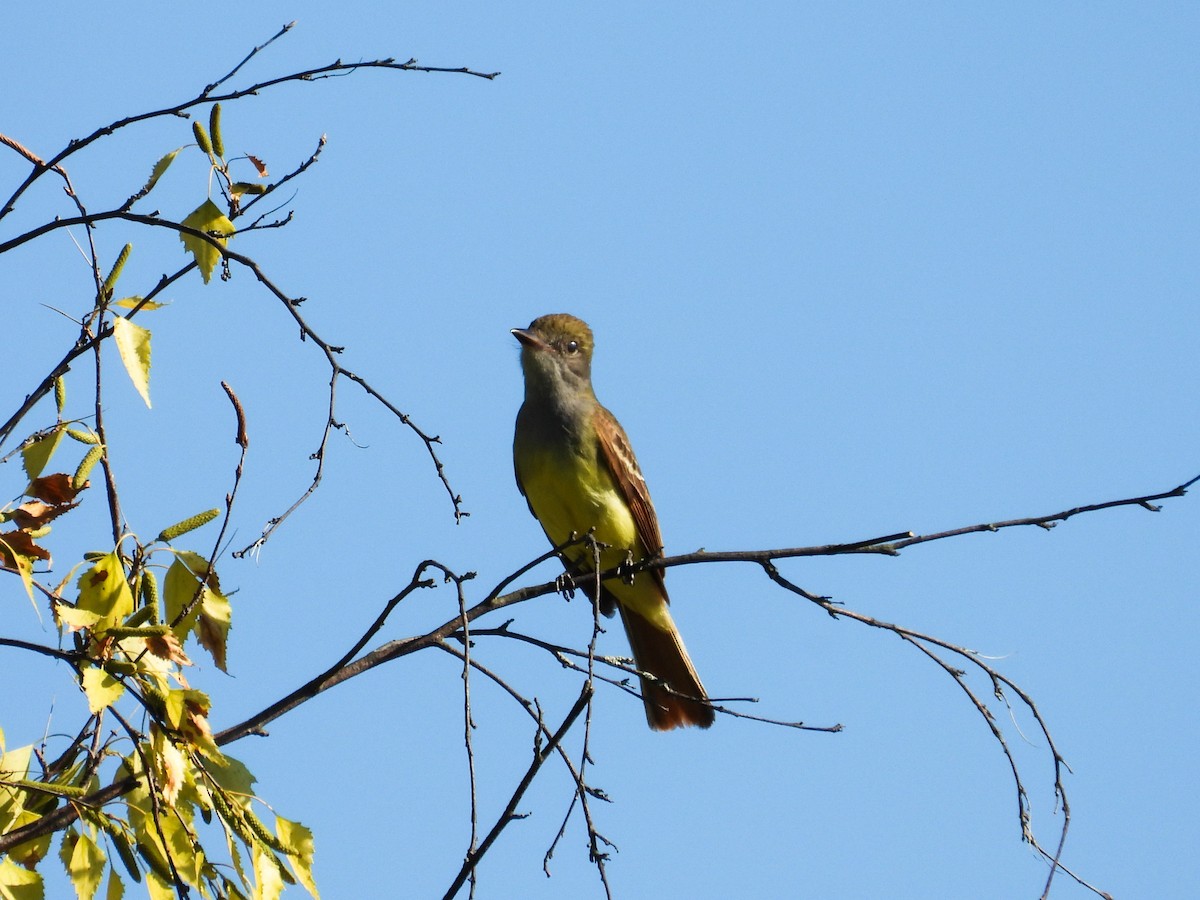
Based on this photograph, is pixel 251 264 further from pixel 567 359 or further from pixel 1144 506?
pixel 567 359

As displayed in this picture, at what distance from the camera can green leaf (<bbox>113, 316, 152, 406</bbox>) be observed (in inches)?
125

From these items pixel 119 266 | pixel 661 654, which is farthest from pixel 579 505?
pixel 119 266

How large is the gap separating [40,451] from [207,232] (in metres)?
0.68

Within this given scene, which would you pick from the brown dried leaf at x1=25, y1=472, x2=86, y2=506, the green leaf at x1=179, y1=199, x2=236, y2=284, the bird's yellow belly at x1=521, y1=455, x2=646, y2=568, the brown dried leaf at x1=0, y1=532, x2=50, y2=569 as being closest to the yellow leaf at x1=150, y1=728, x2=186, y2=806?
the brown dried leaf at x1=0, y1=532, x2=50, y2=569

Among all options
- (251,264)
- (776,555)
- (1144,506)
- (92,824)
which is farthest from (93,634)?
(1144,506)

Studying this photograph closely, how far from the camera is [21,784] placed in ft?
9.31

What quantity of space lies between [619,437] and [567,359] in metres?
0.70

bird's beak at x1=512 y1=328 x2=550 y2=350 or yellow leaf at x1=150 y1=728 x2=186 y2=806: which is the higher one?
bird's beak at x1=512 y1=328 x2=550 y2=350

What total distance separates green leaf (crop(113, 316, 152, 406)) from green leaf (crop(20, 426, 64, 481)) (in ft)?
1.04

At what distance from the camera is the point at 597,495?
7.54 meters

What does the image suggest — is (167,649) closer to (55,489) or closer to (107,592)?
(107,592)

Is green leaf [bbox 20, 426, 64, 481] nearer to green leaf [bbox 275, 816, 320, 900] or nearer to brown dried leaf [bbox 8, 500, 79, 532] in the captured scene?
brown dried leaf [bbox 8, 500, 79, 532]

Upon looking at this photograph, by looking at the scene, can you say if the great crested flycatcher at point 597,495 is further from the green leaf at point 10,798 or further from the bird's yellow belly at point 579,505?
the green leaf at point 10,798

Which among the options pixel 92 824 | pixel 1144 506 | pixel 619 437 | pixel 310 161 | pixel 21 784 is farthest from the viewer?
pixel 619 437
